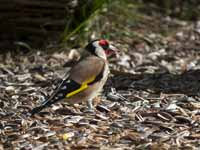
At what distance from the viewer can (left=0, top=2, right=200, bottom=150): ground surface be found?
15.8 ft

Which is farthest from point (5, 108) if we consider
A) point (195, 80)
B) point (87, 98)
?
point (195, 80)

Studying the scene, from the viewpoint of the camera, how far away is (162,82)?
20.5ft

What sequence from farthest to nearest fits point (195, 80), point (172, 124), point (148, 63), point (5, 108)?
point (148, 63)
point (195, 80)
point (5, 108)
point (172, 124)

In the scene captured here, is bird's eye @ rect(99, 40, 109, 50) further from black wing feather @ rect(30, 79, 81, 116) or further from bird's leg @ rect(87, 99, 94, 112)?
black wing feather @ rect(30, 79, 81, 116)

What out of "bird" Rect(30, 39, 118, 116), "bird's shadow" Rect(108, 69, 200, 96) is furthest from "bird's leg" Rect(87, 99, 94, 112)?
"bird's shadow" Rect(108, 69, 200, 96)

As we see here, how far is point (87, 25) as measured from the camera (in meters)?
7.63

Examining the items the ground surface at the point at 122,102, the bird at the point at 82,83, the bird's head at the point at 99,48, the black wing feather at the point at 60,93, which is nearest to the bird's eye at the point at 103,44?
the bird's head at the point at 99,48

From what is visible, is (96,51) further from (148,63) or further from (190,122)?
(148,63)

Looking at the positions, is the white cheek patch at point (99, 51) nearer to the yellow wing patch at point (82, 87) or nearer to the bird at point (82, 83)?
the bird at point (82, 83)

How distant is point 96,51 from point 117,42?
2132 mm

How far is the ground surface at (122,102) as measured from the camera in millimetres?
4824

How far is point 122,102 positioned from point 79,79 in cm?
63

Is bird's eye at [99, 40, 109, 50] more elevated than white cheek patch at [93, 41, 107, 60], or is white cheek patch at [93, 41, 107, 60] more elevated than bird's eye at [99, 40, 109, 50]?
bird's eye at [99, 40, 109, 50]

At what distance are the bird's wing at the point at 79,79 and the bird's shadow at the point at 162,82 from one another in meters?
0.76
